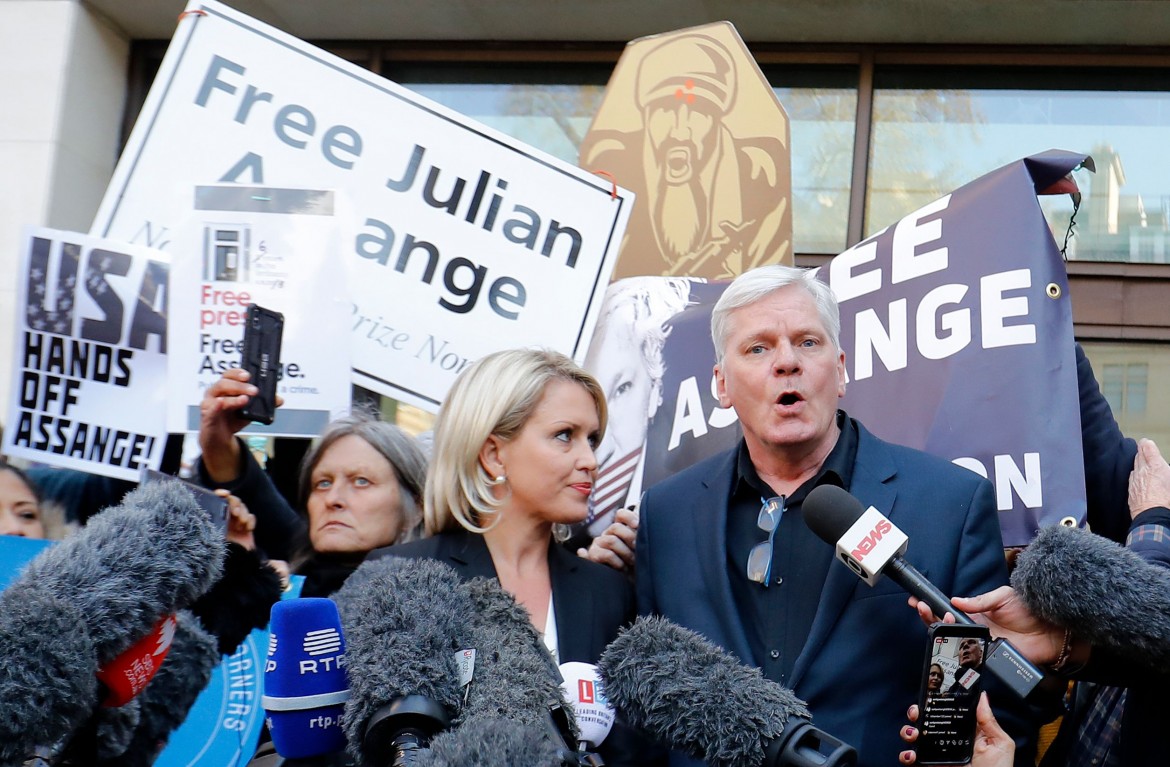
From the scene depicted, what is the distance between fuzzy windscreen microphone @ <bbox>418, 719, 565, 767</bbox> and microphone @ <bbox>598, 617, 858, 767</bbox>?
0.27 m

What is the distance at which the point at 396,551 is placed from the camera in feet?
9.21

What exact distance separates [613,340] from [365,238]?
2.54 ft

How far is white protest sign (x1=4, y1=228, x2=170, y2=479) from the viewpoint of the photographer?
11.6 feet

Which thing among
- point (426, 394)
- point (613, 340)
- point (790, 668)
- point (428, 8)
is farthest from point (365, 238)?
point (428, 8)

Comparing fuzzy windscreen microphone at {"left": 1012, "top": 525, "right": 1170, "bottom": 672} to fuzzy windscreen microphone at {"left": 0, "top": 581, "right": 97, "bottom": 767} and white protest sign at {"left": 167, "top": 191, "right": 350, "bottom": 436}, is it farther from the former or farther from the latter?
white protest sign at {"left": 167, "top": 191, "right": 350, "bottom": 436}

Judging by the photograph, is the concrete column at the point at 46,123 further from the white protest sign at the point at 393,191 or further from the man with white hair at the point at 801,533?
the man with white hair at the point at 801,533

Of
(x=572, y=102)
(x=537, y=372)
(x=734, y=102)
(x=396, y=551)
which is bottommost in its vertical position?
(x=396, y=551)

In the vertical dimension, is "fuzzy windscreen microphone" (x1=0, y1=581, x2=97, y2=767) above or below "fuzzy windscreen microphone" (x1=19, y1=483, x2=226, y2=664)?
below

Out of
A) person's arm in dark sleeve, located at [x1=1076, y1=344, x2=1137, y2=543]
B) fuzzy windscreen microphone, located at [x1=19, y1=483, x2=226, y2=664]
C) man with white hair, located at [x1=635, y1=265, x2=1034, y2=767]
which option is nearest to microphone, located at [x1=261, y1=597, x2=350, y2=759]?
fuzzy windscreen microphone, located at [x1=19, y1=483, x2=226, y2=664]

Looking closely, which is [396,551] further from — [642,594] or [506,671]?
[506,671]

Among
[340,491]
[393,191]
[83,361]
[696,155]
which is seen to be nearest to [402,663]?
[340,491]

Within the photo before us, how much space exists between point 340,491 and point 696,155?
62.2 inches

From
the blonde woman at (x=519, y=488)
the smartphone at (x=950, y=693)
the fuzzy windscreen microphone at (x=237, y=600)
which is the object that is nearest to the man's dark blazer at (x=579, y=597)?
the blonde woman at (x=519, y=488)

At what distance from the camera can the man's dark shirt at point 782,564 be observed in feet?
8.87
